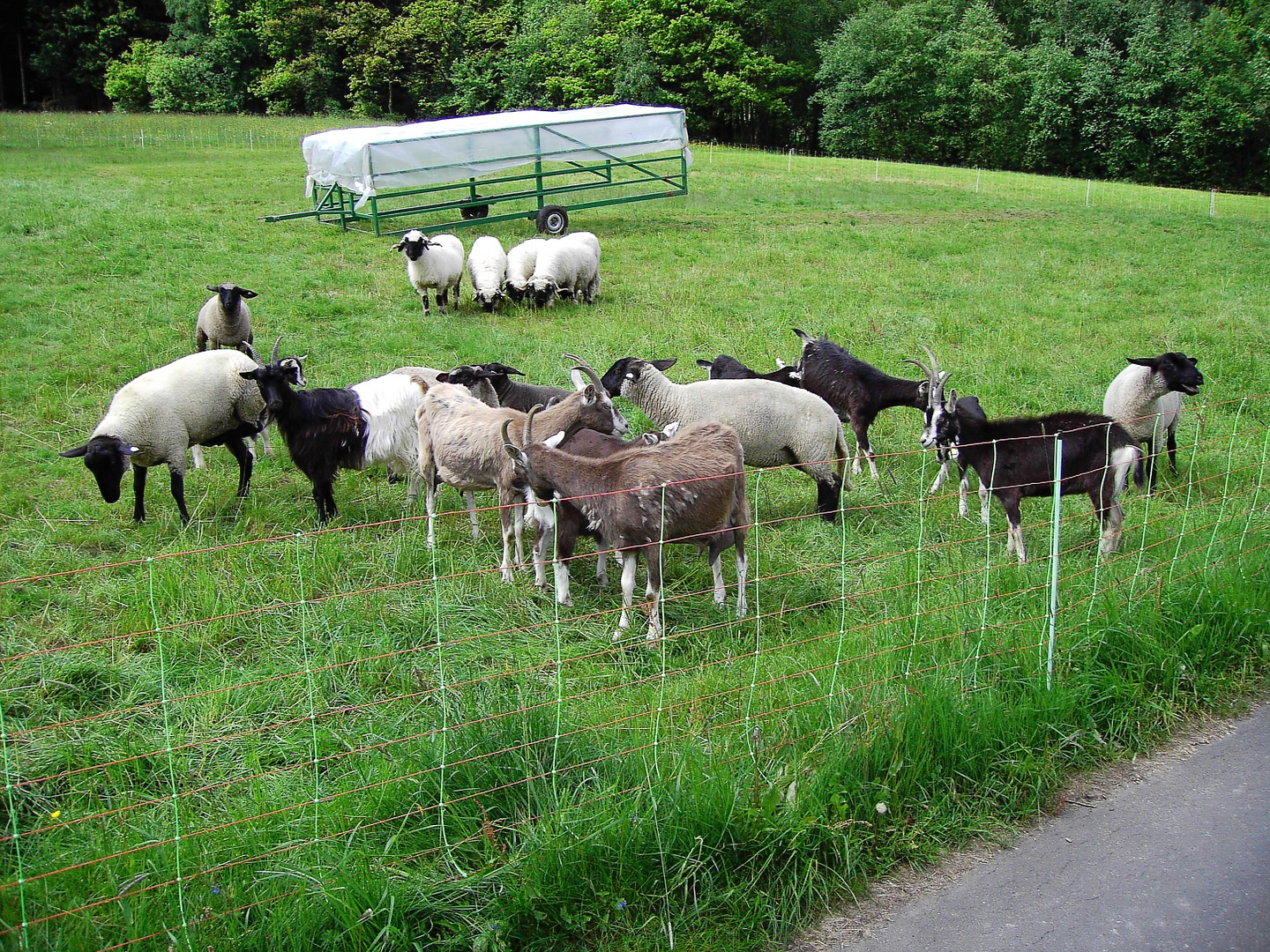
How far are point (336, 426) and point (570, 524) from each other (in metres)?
2.84

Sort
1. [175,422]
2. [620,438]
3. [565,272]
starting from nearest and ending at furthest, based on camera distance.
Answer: [620,438] → [175,422] → [565,272]

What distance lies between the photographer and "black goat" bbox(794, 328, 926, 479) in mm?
10023

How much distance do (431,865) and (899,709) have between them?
2.28m

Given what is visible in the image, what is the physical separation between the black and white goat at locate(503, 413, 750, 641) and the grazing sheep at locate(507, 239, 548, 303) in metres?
8.83

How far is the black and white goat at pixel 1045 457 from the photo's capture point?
7.63 meters

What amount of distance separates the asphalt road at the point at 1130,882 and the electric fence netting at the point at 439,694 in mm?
543

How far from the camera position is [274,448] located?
10.6m

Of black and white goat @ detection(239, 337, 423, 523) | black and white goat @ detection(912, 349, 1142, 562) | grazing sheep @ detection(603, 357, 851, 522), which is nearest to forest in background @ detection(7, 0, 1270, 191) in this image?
black and white goat @ detection(239, 337, 423, 523)

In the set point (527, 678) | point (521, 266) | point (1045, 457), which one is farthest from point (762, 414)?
point (521, 266)

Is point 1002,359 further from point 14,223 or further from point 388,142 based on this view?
point 14,223

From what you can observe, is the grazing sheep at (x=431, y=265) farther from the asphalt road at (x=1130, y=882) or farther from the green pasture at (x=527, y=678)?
the asphalt road at (x=1130, y=882)

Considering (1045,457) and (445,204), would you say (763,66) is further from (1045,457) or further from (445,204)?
(1045,457)

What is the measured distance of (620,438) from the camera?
8.26m

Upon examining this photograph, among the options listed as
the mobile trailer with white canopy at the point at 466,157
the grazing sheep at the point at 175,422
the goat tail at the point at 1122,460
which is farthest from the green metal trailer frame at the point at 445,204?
the goat tail at the point at 1122,460
